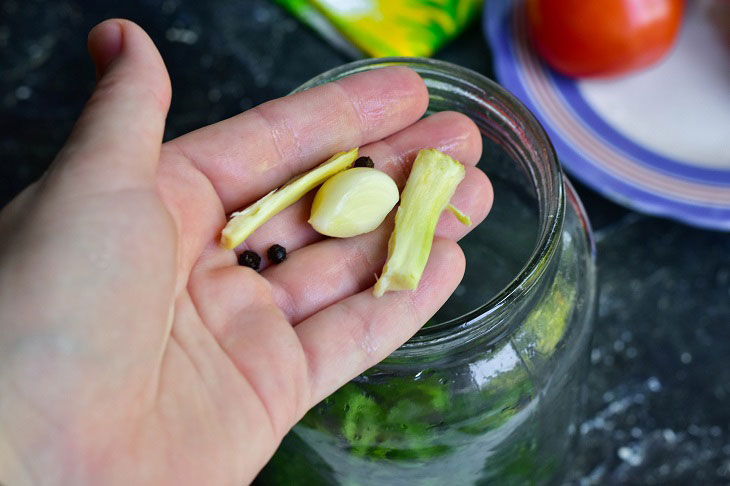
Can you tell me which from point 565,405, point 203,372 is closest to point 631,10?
point 565,405

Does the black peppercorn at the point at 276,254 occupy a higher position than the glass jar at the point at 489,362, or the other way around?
the black peppercorn at the point at 276,254

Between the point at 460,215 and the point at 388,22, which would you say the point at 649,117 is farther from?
the point at 460,215

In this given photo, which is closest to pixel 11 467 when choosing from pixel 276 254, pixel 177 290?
pixel 177 290

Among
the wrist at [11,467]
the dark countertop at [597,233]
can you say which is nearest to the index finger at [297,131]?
the wrist at [11,467]

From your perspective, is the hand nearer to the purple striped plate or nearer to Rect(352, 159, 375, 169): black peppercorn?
Rect(352, 159, 375, 169): black peppercorn

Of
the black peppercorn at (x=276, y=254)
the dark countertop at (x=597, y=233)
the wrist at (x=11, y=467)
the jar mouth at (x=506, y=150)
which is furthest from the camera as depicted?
the dark countertop at (x=597, y=233)

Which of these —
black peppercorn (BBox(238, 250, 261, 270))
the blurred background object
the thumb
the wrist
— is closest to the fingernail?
the thumb

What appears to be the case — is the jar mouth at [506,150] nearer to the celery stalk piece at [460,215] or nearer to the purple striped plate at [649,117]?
the celery stalk piece at [460,215]

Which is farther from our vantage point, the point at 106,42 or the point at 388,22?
the point at 388,22
